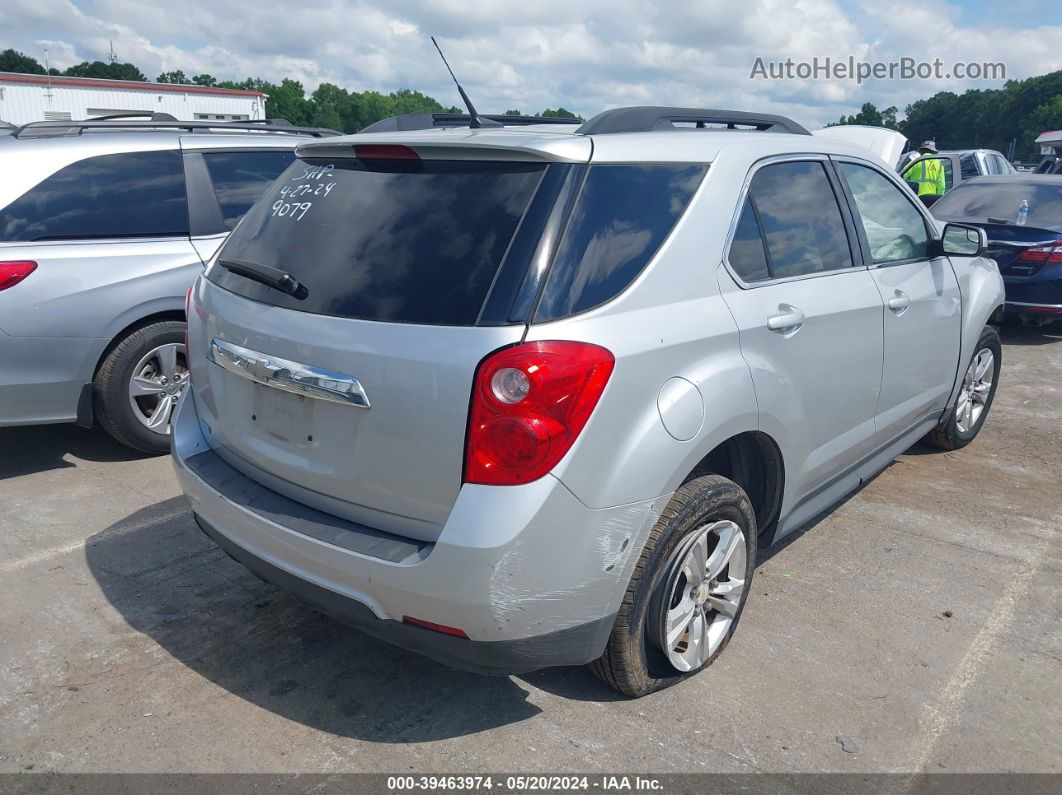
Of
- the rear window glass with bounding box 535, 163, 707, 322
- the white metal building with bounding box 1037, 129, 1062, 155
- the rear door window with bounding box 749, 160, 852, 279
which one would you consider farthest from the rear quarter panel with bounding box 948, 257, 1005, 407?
the white metal building with bounding box 1037, 129, 1062, 155

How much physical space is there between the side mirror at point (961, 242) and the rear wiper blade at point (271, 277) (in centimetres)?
326

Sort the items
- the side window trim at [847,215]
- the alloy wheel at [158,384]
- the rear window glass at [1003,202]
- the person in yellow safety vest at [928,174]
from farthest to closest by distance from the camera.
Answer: the person in yellow safety vest at [928,174], the rear window glass at [1003,202], the alloy wheel at [158,384], the side window trim at [847,215]

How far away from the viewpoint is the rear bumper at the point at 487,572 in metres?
2.44

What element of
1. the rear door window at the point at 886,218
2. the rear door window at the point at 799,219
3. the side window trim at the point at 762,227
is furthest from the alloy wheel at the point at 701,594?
the rear door window at the point at 886,218

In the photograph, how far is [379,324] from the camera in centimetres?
263

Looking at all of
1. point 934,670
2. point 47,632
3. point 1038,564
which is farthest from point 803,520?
point 47,632

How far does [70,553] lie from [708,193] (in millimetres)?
3207

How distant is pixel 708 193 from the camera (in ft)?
10.1

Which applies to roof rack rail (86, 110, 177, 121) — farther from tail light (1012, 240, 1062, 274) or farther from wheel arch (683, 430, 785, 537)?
tail light (1012, 240, 1062, 274)

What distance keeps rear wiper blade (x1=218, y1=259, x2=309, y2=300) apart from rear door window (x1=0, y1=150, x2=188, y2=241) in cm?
226

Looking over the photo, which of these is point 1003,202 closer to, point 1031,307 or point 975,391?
point 1031,307

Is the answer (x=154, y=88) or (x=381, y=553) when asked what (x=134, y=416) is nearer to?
(x=381, y=553)

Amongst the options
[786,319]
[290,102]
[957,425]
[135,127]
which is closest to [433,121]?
[786,319]

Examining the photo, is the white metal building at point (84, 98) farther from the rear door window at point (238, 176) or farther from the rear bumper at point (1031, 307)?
the rear bumper at point (1031, 307)
